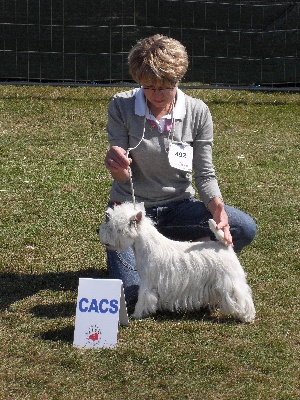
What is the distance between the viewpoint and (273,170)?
26.7 feet

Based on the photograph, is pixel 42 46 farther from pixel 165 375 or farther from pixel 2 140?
pixel 165 375

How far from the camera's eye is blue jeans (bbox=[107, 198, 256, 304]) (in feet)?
16.0

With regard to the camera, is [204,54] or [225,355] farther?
[204,54]

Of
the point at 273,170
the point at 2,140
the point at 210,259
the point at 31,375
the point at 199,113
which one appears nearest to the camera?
the point at 31,375

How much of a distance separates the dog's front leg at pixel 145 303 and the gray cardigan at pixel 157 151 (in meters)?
0.60

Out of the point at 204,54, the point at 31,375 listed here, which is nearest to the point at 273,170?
the point at 204,54

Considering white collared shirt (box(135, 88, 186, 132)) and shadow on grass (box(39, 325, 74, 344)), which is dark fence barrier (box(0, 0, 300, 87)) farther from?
shadow on grass (box(39, 325, 74, 344))

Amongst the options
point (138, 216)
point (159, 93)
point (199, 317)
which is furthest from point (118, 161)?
point (199, 317)

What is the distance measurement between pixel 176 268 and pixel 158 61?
3.48 ft

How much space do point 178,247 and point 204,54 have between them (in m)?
6.84

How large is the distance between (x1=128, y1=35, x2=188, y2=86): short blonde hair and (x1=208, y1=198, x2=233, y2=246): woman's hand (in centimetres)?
67

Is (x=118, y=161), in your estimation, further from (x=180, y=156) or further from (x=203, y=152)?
(x=203, y=152)

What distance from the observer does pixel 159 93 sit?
458 cm

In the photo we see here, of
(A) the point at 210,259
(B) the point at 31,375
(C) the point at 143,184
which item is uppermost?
(C) the point at 143,184
